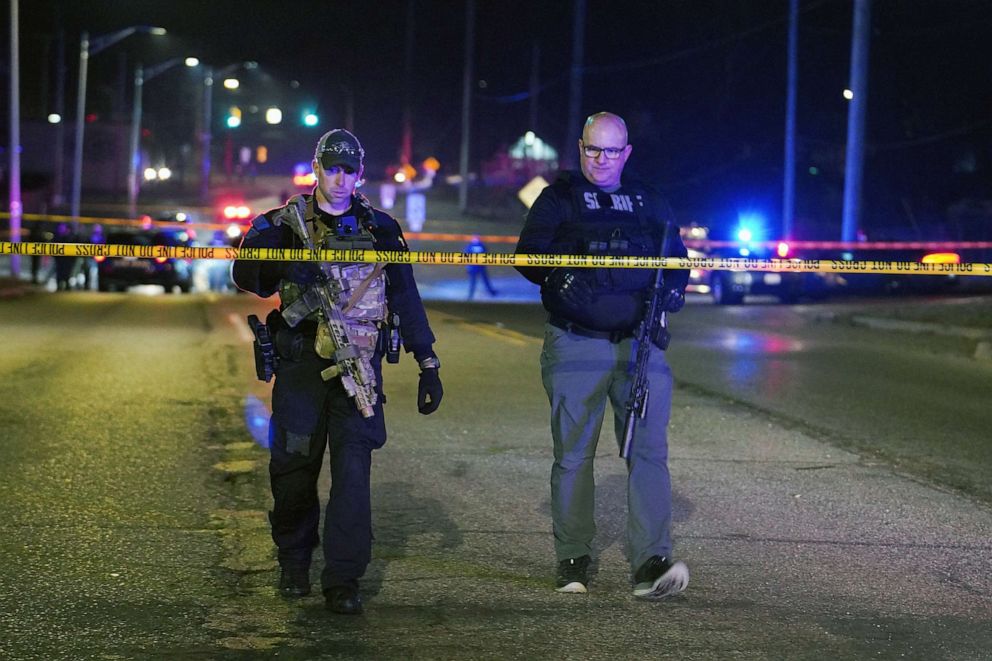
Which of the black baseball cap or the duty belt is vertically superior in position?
the black baseball cap

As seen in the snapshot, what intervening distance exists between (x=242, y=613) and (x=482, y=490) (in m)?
2.64

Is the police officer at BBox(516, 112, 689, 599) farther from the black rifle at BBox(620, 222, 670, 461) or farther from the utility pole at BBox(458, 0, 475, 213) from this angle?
the utility pole at BBox(458, 0, 475, 213)

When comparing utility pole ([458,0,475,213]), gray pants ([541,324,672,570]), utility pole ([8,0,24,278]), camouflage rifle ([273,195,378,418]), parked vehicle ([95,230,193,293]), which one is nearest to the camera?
camouflage rifle ([273,195,378,418])

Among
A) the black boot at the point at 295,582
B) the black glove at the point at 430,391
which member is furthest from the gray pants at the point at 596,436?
the black boot at the point at 295,582

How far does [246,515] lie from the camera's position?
271 inches

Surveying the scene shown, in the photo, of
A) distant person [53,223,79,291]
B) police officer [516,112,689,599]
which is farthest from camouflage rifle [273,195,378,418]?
distant person [53,223,79,291]

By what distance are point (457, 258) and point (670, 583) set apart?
1923 mm

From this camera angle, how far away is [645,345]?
17.9ft

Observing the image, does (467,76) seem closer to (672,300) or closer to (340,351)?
(672,300)

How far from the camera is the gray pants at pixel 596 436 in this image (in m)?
5.53

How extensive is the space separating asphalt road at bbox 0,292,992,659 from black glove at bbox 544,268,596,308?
3.88ft

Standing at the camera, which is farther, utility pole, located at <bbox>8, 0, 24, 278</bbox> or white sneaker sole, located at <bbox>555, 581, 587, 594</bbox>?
utility pole, located at <bbox>8, 0, 24, 278</bbox>

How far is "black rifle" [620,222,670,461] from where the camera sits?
5.44 m

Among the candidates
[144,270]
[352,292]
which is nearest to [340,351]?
[352,292]
